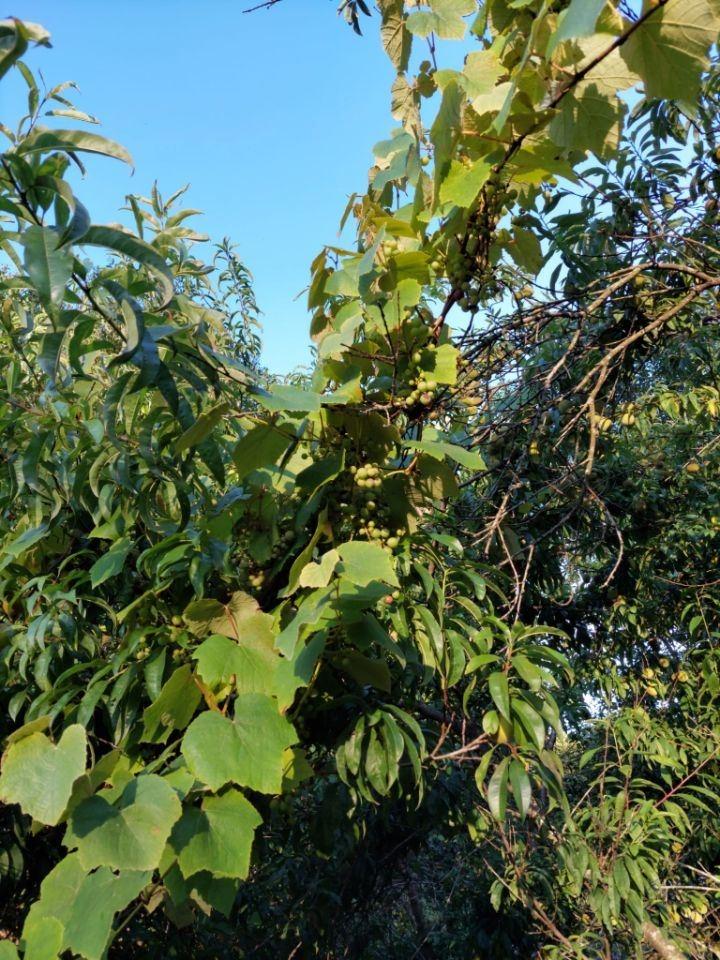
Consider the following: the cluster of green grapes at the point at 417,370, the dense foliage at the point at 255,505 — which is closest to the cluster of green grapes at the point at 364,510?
the dense foliage at the point at 255,505

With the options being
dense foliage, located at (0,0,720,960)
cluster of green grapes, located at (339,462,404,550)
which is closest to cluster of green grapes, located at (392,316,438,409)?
dense foliage, located at (0,0,720,960)

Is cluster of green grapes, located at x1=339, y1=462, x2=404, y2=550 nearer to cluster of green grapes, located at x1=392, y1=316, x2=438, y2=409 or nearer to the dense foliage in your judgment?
the dense foliage

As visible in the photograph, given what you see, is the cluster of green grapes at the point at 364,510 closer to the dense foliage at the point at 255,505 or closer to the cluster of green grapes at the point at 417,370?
the dense foliage at the point at 255,505

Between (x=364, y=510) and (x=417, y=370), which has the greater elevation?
(x=417, y=370)

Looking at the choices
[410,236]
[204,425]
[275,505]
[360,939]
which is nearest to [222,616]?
[275,505]

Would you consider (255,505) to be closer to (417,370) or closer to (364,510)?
(364,510)

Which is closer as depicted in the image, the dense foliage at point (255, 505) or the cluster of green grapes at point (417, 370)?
the dense foliage at point (255, 505)

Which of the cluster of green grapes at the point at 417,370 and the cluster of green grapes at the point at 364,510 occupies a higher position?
the cluster of green grapes at the point at 417,370

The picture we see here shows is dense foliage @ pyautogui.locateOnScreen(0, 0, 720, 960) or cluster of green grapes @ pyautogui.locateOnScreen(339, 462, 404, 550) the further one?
cluster of green grapes @ pyautogui.locateOnScreen(339, 462, 404, 550)

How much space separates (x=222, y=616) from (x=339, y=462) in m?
0.27

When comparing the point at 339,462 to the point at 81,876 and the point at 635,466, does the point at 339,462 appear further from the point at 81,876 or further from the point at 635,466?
the point at 635,466

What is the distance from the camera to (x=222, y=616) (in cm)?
92

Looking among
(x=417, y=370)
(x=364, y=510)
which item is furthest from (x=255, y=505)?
(x=417, y=370)

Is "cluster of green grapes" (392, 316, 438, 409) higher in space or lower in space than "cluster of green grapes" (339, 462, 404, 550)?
higher
